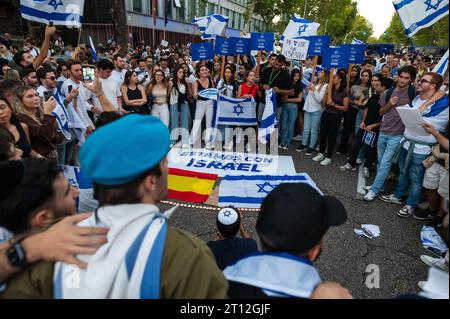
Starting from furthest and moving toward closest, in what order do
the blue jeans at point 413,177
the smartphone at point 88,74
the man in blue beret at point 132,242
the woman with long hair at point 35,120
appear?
the smartphone at point 88,74 → the blue jeans at point 413,177 → the woman with long hair at point 35,120 → the man in blue beret at point 132,242

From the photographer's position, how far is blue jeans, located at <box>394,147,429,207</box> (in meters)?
4.38

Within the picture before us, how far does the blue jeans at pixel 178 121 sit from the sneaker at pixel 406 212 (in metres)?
4.89

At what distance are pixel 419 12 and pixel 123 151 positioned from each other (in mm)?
5314

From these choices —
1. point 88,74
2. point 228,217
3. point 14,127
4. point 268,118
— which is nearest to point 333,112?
point 268,118

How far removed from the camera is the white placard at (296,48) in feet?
24.4

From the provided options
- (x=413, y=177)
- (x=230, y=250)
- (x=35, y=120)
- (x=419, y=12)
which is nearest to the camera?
(x=230, y=250)

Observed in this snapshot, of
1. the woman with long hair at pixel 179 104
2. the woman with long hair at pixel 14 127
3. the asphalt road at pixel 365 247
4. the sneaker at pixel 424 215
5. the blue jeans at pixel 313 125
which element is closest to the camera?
the woman with long hair at pixel 14 127

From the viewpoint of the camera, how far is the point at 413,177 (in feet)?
14.7

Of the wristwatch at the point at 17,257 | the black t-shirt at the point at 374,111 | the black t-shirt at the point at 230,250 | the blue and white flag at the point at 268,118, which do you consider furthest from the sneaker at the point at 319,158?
the wristwatch at the point at 17,257

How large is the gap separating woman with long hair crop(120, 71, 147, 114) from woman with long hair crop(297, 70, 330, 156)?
12.4 feet

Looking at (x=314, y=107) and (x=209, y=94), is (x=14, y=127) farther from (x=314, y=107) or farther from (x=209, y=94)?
(x=314, y=107)

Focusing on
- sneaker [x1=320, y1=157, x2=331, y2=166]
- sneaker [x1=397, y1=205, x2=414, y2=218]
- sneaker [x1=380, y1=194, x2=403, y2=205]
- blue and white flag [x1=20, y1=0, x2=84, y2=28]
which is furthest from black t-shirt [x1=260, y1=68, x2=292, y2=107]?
blue and white flag [x1=20, y1=0, x2=84, y2=28]

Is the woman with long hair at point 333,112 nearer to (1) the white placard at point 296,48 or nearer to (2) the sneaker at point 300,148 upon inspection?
(2) the sneaker at point 300,148
